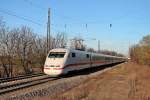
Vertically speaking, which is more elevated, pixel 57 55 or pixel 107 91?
pixel 57 55

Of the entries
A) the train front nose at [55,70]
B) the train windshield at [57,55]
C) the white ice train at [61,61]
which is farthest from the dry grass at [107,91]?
the train windshield at [57,55]

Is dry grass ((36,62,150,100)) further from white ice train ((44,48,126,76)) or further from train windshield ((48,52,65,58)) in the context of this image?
train windshield ((48,52,65,58))

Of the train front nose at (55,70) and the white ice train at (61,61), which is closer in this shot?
the train front nose at (55,70)

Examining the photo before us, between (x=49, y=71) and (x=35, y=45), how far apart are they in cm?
2466

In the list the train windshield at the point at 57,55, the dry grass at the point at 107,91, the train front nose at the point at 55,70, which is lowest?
the dry grass at the point at 107,91

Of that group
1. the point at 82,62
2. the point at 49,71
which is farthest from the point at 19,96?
the point at 82,62

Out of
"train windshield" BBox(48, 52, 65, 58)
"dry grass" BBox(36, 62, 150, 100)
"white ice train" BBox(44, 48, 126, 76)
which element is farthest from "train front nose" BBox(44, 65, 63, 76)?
"dry grass" BBox(36, 62, 150, 100)

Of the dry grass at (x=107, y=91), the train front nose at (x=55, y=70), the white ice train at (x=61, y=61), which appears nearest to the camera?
the dry grass at (x=107, y=91)

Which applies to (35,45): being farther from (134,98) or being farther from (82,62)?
A: (134,98)

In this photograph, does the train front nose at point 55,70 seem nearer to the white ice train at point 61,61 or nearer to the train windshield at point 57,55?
the white ice train at point 61,61

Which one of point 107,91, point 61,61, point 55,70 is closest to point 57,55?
point 61,61

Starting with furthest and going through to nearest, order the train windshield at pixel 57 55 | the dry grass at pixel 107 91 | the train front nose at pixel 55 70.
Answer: the train windshield at pixel 57 55, the train front nose at pixel 55 70, the dry grass at pixel 107 91

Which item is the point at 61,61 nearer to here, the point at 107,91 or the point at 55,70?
the point at 55,70

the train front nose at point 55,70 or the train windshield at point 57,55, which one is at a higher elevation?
the train windshield at point 57,55
